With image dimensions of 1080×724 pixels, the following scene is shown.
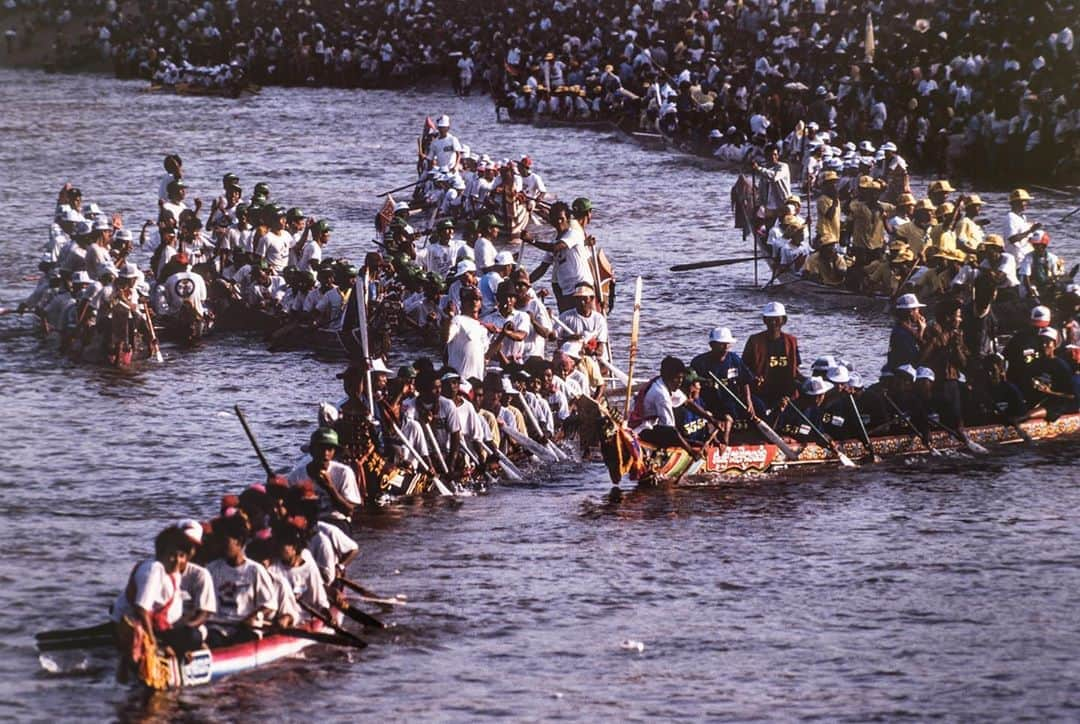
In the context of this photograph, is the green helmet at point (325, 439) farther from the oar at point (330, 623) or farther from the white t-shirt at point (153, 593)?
the white t-shirt at point (153, 593)

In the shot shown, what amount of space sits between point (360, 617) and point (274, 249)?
15078 mm

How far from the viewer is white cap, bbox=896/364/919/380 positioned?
2564cm

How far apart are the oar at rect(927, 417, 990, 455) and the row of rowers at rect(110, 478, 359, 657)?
10.2 m

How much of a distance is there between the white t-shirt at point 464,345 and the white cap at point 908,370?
5169 mm

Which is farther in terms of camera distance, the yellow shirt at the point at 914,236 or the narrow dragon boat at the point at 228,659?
the yellow shirt at the point at 914,236

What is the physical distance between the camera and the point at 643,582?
70.7 feet

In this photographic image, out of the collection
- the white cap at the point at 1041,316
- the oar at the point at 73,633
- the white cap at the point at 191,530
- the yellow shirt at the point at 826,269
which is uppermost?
the white cap at the point at 1041,316

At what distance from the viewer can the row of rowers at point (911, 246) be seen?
3164 cm

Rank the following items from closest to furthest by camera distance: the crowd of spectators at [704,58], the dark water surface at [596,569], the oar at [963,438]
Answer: the dark water surface at [596,569], the oar at [963,438], the crowd of spectators at [704,58]

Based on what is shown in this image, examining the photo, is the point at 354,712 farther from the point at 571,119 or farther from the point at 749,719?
the point at 571,119

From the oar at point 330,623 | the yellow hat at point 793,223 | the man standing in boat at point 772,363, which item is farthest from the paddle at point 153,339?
the oar at point 330,623

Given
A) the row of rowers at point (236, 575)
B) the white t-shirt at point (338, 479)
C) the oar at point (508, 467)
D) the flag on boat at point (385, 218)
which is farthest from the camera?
the flag on boat at point (385, 218)

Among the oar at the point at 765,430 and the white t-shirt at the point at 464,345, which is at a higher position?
the white t-shirt at the point at 464,345

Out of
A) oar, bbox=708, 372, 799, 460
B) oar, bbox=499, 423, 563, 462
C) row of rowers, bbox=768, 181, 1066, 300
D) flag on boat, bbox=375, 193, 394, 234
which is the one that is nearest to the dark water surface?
oar, bbox=499, 423, 563, 462
